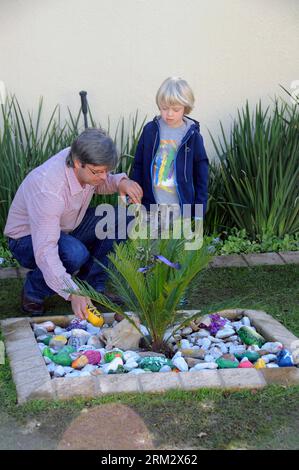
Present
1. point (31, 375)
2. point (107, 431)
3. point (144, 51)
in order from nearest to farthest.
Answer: point (107, 431), point (31, 375), point (144, 51)

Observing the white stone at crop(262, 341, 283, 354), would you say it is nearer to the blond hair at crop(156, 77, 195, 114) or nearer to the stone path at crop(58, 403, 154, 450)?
the stone path at crop(58, 403, 154, 450)

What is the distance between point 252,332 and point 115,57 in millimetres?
2924

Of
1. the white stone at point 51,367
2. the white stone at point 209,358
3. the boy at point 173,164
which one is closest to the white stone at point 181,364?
the white stone at point 209,358

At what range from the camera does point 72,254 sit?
465 cm

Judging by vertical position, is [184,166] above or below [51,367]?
above

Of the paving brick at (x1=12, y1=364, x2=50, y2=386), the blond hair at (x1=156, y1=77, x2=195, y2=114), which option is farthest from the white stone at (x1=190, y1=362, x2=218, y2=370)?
the blond hair at (x1=156, y1=77, x2=195, y2=114)

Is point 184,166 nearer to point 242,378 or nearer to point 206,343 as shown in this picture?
point 206,343

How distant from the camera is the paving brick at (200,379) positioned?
12.1 feet

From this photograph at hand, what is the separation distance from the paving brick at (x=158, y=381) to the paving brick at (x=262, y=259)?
7.40 ft

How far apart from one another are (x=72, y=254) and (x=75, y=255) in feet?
0.08

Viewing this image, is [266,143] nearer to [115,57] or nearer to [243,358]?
→ [115,57]

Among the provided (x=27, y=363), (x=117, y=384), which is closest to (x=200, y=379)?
(x=117, y=384)

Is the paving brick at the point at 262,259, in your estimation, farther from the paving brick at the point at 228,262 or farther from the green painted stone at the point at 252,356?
the green painted stone at the point at 252,356

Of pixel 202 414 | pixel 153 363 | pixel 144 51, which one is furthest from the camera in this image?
pixel 144 51
